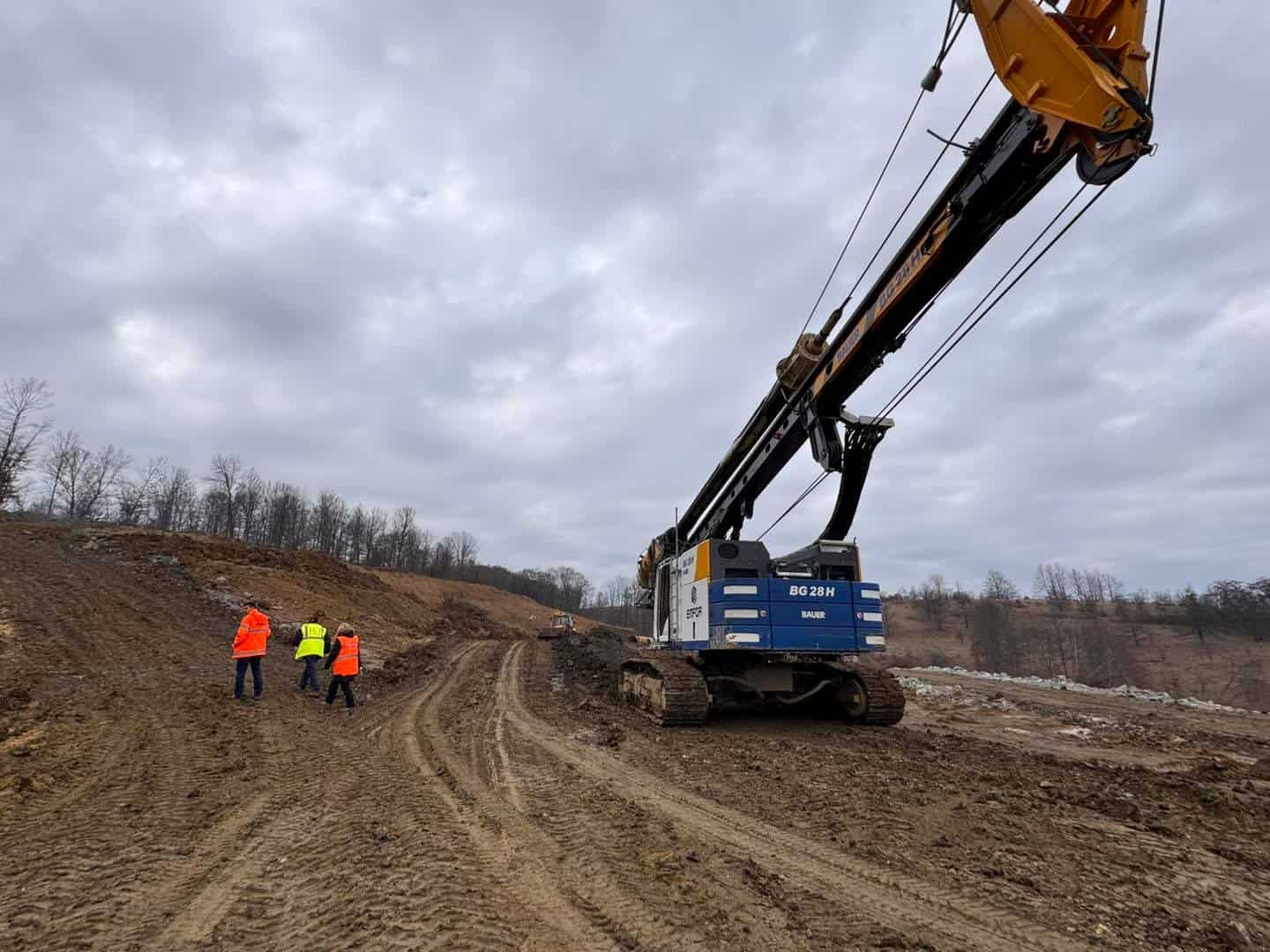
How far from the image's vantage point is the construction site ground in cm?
339

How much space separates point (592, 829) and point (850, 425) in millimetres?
6836

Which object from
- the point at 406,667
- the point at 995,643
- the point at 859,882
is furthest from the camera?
the point at 995,643

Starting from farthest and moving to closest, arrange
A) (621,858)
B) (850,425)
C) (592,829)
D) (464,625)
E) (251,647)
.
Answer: (464,625), (251,647), (850,425), (592,829), (621,858)

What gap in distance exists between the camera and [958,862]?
4.34 m

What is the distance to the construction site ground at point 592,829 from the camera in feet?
11.1

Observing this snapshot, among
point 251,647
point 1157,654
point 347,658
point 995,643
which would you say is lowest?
point 1157,654

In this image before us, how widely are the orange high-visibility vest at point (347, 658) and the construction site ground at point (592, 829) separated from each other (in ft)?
2.39

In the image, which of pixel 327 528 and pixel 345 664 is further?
pixel 327 528

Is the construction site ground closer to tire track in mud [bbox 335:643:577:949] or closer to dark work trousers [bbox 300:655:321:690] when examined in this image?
tire track in mud [bbox 335:643:577:949]

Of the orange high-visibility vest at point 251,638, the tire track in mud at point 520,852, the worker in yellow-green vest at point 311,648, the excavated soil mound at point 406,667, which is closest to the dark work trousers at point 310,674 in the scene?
the worker in yellow-green vest at point 311,648

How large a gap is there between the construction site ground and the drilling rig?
842mm

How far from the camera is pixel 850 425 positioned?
9531mm

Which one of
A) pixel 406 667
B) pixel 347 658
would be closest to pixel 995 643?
pixel 406 667

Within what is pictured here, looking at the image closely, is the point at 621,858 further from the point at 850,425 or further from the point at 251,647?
the point at 251,647
